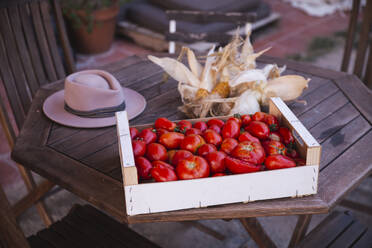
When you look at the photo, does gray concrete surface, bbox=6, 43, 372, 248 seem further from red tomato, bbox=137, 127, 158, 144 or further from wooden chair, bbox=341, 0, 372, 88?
red tomato, bbox=137, 127, 158, 144

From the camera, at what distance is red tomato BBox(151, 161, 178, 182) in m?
0.96

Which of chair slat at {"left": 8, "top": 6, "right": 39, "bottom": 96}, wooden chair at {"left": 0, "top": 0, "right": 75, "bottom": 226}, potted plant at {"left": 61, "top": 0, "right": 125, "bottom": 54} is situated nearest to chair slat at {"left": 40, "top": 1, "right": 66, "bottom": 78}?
wooden chair at {"left": 0, "top": 0, "right": 75, "bottom": 226}

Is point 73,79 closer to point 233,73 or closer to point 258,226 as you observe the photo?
point 233,73

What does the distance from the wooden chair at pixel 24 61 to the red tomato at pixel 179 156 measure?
927 millimetres

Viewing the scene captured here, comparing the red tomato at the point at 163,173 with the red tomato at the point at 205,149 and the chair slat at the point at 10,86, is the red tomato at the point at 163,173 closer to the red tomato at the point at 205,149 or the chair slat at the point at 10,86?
the red tomato at the point at 205,149

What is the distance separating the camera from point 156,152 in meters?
1.05

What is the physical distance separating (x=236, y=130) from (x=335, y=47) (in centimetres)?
393

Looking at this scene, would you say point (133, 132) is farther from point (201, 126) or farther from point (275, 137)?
point (275, 137)

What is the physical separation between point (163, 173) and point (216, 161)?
0.15m

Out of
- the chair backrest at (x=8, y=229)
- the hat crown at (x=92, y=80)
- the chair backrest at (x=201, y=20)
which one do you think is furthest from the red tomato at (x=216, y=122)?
the chair backrest at (x=201, y=20)

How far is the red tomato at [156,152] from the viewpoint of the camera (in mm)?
1043

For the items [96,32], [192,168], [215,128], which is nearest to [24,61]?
[215,128]

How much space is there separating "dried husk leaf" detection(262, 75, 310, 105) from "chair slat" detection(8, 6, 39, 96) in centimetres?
121

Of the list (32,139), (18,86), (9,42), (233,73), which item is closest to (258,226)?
(233,73)
